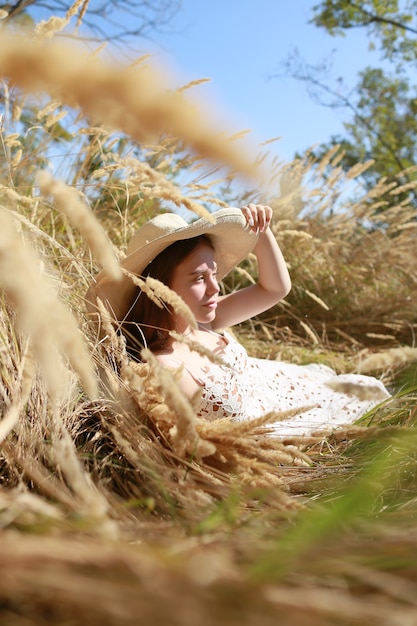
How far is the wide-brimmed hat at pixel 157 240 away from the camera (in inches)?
53.7

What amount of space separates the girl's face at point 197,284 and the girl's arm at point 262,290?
341mm

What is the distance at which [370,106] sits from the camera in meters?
9.38

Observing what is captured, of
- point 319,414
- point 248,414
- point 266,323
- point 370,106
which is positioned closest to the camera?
point 248,414

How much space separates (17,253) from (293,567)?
29 cm

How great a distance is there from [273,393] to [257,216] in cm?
61

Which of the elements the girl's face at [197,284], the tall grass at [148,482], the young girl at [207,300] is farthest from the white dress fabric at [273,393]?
the tall grass at [148,482]

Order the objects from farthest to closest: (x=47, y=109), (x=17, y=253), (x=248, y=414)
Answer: (x=248, y=414) < (x=47, y=109) < (x=17, y=253)

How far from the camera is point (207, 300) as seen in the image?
4.80ft

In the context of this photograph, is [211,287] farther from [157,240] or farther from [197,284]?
[157,240]

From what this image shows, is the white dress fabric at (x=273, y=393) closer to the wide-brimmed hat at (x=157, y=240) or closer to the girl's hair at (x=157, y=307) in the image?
the girl's hair at (x=157, y=307)

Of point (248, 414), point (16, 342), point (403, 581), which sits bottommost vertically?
point (248, 414)

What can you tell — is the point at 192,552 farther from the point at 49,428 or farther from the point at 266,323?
the point at 266,323

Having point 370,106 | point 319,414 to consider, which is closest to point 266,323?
point 319,414

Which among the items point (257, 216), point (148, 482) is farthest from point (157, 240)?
point (148, 482)
